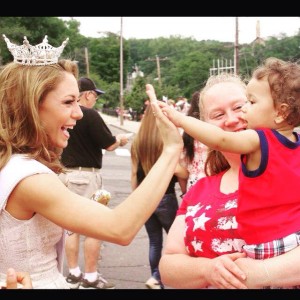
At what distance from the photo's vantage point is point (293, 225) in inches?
79.0

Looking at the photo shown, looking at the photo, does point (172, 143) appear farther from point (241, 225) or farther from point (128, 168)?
point (128, 168)

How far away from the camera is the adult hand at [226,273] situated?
1.97 metres

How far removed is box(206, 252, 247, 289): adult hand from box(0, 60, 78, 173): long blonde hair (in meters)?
0.75

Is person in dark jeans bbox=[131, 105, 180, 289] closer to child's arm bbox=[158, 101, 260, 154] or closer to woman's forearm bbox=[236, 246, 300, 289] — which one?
child's arm bbox=[158, 101, 260, 154]

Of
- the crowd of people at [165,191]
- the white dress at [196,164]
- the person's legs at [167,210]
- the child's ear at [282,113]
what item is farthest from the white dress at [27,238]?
the person's legs at [167,210]

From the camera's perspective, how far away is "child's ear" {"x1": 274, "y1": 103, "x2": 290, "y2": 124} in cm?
210

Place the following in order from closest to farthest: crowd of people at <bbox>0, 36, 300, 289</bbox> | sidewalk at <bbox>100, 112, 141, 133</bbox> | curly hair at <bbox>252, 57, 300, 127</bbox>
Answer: crowd of people at <bbox>0, 36, 300, 289</bbox>, curly hair at <bbox>252, 57, 300, 127</bbox>, sidewalk at <bbox>100, 112, 141, 133</bbox>

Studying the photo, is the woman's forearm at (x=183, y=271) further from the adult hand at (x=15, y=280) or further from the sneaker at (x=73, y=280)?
the sneaker at (x=73, y=280)

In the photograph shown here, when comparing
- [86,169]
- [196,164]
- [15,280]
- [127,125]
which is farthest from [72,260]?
[127,125]

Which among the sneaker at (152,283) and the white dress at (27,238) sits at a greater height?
the white dress at (27,238)

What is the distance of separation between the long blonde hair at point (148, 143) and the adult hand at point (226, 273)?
2.95m

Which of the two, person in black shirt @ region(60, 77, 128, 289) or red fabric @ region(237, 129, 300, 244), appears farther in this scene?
person in black shirt @ region(60, 77, 128, 289)

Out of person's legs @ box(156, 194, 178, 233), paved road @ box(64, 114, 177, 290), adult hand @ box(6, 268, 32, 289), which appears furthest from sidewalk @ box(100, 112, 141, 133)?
adult hand @ box(6, 268, 32, 289)

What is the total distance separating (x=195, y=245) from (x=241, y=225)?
25cm
